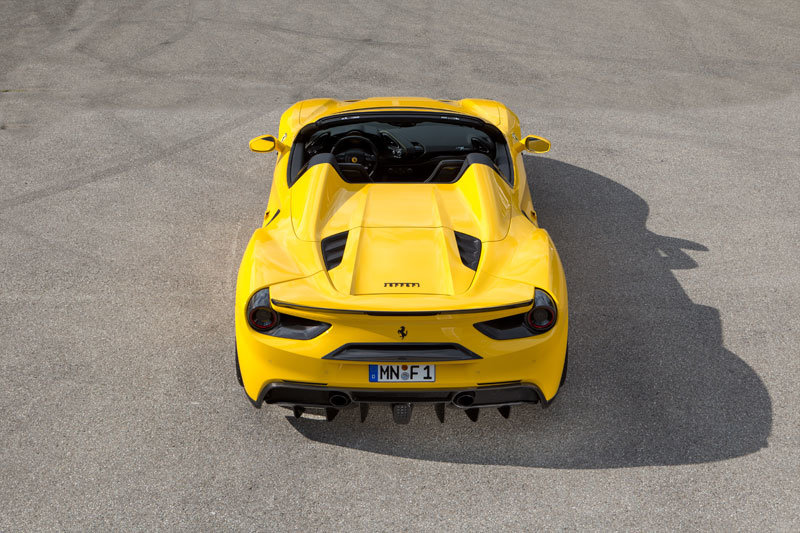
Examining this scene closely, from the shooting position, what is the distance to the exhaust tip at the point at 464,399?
3707 mm

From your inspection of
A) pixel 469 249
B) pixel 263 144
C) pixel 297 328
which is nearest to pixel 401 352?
pixel 297 328

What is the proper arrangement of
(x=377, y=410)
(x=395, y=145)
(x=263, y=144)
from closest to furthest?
(x=377, y=410) < (x=395, y=145) < (x=263, y=144)

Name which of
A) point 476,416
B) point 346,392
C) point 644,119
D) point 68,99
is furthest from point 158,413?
point 644,119

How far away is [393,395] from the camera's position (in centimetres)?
368

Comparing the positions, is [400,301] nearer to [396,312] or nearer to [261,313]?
[396,312]

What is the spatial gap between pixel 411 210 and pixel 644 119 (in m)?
5.34

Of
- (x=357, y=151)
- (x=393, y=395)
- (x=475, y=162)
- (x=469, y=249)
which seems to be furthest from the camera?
(x=357, y=151)

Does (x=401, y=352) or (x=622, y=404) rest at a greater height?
(x=401, y=352)

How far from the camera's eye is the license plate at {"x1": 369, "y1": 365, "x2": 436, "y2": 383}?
3.61 meters

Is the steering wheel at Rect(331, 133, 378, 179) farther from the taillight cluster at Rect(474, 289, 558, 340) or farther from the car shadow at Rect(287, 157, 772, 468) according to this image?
the taillight cluster at Rect(474, 289, 558, 340)

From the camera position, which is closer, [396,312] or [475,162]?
[396,312]

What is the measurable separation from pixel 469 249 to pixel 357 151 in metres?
1.46

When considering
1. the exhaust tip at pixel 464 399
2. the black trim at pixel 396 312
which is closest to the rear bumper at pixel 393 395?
the exhaust tip at pixel 464 399

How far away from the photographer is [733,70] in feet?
34.6
